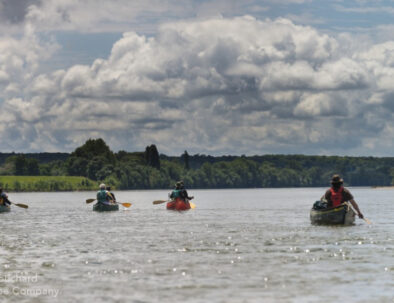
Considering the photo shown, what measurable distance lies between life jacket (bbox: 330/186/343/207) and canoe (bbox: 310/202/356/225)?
503mm

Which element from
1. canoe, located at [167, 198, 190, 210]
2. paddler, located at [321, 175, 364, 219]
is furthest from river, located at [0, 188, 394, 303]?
canoe, located at [167, 198, 190, 210]

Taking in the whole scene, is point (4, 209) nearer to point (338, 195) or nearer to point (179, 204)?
point (179, 204)

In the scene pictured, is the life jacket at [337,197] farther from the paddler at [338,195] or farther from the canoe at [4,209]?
the canoe at [4,209]

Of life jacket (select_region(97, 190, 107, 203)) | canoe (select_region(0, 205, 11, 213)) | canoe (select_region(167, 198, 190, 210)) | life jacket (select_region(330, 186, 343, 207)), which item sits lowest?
canoe (select_region(0, 205, 11, 213))

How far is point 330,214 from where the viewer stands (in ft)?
129

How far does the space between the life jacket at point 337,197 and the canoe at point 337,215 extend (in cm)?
50

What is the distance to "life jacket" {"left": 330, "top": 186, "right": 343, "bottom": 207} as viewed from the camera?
129 ft

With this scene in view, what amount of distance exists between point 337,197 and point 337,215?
1087mm

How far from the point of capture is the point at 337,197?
3941 cm

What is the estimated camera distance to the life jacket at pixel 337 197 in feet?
129

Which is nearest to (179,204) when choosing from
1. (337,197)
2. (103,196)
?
(103,196)

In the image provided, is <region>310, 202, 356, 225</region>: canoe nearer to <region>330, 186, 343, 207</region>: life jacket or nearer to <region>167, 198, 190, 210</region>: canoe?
<region>330, 186, 343, 207</region>: life jacket

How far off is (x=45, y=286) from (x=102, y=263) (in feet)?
A: 14.6

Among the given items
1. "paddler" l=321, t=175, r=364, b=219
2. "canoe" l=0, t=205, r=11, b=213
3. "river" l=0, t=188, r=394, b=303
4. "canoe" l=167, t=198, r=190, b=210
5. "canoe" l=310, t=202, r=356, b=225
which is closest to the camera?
"river" l=0, t=188, r=394, b=303
